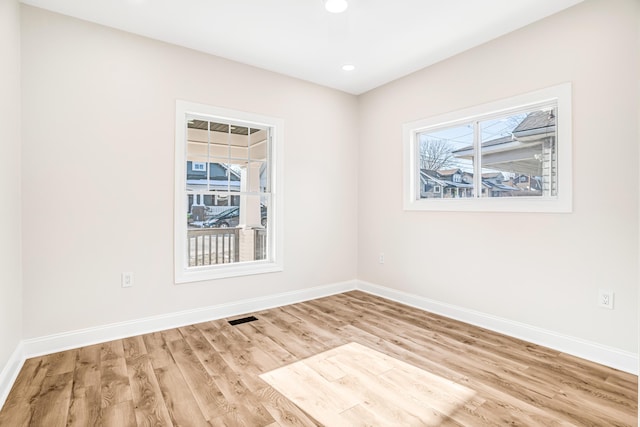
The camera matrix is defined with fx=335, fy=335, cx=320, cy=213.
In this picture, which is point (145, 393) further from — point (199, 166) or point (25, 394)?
point (199, 166)

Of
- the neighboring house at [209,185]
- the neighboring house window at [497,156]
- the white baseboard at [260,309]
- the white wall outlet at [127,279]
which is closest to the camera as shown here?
the white baseboard at [260,309]

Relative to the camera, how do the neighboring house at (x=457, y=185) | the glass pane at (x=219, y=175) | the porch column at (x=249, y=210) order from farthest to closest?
the porch column at (x=249, y=210) < the glass pane at (x=219, y=175) < the neighboring house at (x=457, y=185)

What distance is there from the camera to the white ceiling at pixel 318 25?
2643 mm

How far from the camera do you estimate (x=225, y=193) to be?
3658 mm

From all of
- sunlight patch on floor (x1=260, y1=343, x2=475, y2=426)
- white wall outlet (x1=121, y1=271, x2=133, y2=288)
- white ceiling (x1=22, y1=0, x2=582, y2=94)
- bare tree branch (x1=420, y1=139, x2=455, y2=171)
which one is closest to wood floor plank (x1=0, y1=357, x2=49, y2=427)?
white wall outlet (x1=121, y1=271, x2=133, y2=288)

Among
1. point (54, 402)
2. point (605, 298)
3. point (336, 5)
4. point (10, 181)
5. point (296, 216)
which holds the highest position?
point (336, 5)

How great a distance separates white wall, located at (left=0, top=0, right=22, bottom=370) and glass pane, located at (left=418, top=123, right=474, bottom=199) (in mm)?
3686

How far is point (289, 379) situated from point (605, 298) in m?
2.41

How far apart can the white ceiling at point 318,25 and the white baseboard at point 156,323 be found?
263 centimetres

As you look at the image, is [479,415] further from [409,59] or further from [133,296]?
[409,59]

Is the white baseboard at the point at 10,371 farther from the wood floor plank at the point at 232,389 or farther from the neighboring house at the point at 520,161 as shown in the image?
the neighboring house at the point at 520,161

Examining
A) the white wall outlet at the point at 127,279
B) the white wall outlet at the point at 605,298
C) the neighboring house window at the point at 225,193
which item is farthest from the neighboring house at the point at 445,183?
the white wall outlet at the point at 127,279

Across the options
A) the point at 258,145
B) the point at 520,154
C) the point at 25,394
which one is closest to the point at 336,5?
the point at 258,145

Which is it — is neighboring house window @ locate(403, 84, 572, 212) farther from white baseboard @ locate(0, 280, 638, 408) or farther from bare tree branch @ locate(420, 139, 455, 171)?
white baseboard @ locate(0, 280, 638, 408)
